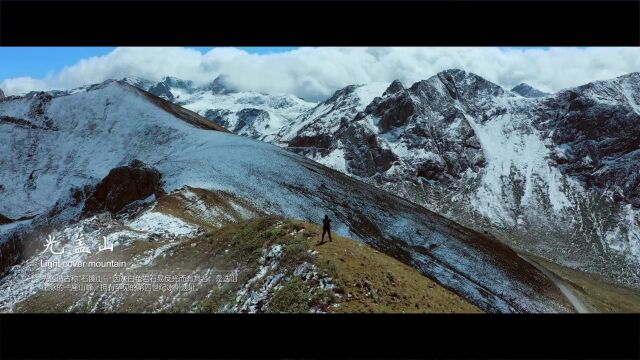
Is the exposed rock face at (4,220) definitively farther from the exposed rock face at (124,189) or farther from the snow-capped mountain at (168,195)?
the exposed rock face at (124,189)

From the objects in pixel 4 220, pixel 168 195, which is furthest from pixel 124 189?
pixel 4 220

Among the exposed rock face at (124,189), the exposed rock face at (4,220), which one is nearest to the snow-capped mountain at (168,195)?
the exposed rock face at (124,189)

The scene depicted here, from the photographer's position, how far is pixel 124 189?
5525cm

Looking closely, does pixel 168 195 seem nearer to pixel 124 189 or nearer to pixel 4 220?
pixel 124 189

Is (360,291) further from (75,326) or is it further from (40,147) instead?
(40,147)

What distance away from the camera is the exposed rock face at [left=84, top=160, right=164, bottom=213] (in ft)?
179

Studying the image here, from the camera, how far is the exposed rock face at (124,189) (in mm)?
54688

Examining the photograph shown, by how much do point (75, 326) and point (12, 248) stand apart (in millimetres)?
44113

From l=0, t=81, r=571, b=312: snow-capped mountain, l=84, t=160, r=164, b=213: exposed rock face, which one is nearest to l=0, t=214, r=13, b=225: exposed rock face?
l=0, t=81, r=571, b=312: snow-capped mountain

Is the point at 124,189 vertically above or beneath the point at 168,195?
beneath

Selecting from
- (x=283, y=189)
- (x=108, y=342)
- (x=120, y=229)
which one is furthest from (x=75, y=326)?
(x=283, y=189)

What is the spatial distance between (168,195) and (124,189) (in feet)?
28.2

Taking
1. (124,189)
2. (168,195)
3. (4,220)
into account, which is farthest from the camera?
(4,220)

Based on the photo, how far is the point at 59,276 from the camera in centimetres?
2717
